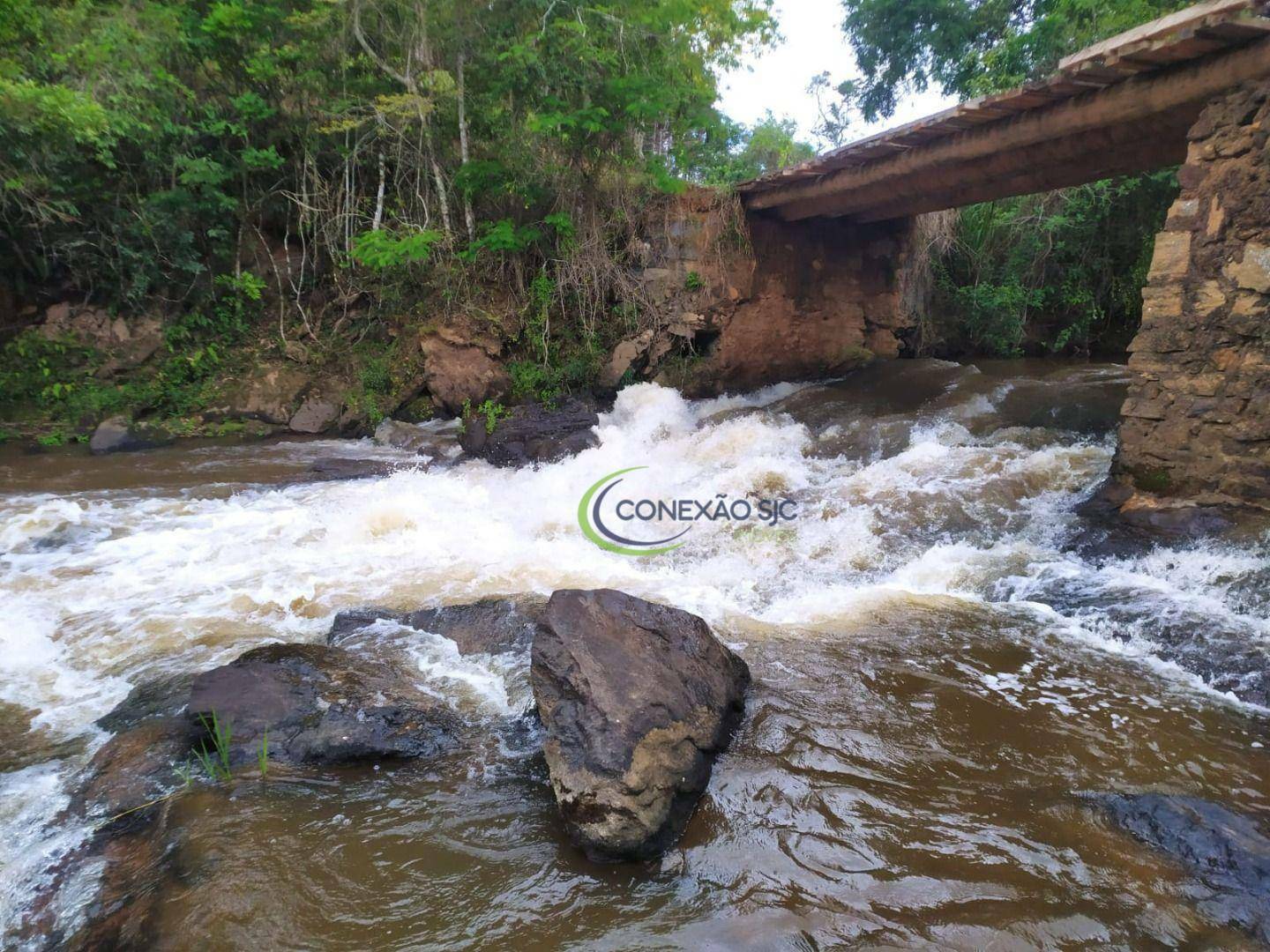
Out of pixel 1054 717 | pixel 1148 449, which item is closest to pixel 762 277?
pixel 1148 449

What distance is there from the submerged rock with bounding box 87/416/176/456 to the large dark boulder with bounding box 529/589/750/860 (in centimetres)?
798

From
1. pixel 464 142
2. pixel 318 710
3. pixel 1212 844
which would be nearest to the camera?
pixel 1212 844

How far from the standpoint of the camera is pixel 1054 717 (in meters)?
3.38

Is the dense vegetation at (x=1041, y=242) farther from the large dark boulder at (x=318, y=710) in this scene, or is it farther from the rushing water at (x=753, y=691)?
the large dark boulder at (x=318, y=710)

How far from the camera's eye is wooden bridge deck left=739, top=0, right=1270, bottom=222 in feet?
15.0

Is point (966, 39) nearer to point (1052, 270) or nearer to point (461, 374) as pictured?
point (1052, 270)

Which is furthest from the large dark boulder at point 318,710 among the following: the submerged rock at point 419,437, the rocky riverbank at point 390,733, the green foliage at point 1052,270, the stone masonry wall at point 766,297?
the green foliage at point 1052,270

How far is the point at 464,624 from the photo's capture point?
4.40 m

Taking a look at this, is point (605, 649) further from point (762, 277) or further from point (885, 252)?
point (885, 252)

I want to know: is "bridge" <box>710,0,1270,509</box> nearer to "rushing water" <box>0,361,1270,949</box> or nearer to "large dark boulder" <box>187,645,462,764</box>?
"rushing water" <box>0,361,1270,949</box>

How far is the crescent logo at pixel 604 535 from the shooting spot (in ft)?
19.3

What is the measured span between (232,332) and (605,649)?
994 centimetres

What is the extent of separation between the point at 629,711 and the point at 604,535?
3.22 m

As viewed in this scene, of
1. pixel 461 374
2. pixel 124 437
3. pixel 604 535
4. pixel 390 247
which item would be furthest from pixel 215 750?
pixel 124 437
